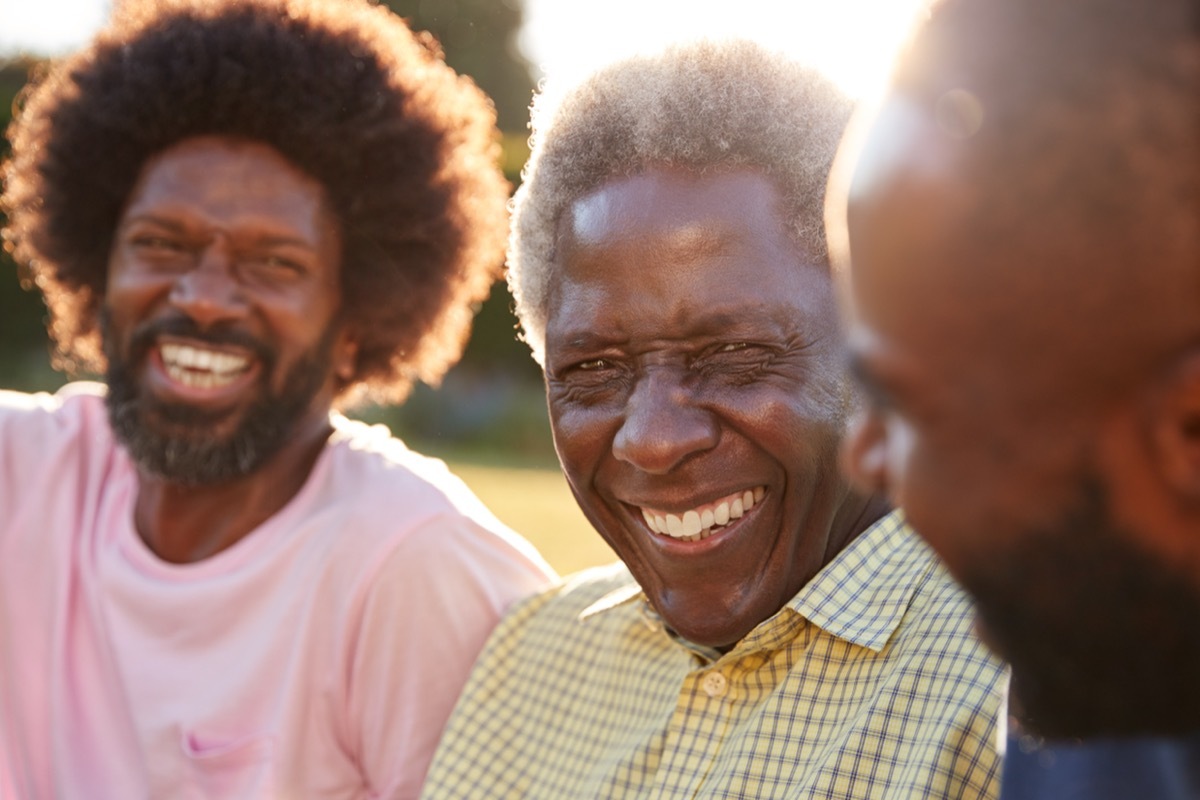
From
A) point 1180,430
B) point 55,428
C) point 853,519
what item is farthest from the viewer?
point 55,428

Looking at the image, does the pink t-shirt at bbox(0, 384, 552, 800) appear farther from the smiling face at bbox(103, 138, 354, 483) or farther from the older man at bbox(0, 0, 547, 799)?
the smiling face at bbox(103, 138, 354, 483)

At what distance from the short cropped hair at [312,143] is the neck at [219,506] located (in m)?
0.50

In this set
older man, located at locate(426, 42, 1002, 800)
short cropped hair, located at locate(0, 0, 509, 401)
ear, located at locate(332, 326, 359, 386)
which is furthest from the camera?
ear, located at locate(332, 326, 359, 386)

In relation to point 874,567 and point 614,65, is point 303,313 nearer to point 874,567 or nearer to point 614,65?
point 614,65

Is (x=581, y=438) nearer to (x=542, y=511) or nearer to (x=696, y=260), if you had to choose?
(x=696, y=260)

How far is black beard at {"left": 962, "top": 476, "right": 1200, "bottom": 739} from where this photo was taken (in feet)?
3.46

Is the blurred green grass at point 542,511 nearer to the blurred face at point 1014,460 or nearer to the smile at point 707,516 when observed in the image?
the smile at point 707,516

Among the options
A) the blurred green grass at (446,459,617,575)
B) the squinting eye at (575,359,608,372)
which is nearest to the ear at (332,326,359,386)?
the squinting eye at (575,359,608,372)

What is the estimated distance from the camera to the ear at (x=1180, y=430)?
1.00 meters

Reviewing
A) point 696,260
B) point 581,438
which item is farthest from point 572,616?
point 696,260

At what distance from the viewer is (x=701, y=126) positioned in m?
2.39

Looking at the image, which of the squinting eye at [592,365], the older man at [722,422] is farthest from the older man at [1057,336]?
the squinting eye at [592,365]

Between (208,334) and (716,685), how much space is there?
177 cm

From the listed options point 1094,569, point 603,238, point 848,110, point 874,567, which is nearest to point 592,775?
point 874,567
